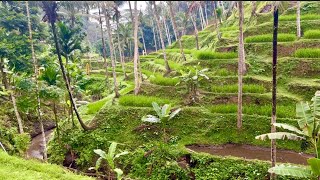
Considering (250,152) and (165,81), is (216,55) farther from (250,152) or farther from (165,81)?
(250,152)

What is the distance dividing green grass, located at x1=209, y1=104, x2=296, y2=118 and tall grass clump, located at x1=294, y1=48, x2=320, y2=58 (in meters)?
3.46

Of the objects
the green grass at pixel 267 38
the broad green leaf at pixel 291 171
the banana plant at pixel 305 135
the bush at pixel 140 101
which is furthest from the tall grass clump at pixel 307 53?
the broad green leaf at pixel 291 171

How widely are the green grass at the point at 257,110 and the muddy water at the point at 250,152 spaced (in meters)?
1.39

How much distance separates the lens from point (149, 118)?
1047cm

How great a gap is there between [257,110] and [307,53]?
4.37 m

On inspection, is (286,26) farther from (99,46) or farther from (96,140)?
(99,46)

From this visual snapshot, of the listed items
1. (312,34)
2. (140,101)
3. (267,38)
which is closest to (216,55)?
(267,38)

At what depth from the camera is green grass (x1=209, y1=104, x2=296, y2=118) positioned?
1082 cm

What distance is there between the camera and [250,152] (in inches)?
400

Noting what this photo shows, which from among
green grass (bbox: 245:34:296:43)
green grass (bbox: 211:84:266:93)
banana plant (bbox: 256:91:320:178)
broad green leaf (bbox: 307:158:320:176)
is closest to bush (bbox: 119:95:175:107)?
green grass (bbox: 211:84:266:93)

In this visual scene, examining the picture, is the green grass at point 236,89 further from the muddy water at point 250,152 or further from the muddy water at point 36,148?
the muddy water at point 36,148

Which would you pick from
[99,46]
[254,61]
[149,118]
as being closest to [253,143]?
[149,118]

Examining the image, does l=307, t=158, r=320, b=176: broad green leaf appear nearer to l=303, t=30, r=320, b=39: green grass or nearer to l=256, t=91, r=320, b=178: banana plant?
l=256, t=91, r=320, b=178: banana plant

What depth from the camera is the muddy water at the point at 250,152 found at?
9458mm
